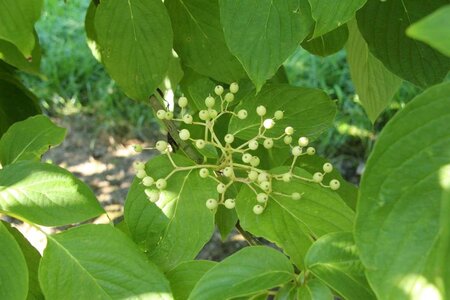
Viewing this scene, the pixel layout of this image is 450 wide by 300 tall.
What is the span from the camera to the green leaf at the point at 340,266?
2.10 ft

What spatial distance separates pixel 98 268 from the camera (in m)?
0.79

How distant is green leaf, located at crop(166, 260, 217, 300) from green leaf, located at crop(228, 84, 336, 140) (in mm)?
215

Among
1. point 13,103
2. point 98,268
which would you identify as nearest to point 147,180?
point 98,268

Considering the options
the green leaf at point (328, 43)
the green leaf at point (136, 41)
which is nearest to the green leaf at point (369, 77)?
the green leaf at point (328, 43)

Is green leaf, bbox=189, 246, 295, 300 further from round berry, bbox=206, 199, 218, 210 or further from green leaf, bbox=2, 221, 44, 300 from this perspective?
green leaf, bbox=2, 221, 44, 300

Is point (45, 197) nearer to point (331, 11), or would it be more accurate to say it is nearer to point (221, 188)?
point (221, 188)

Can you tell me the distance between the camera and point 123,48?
1.06 m

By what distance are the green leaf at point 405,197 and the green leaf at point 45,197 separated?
1.23 ft

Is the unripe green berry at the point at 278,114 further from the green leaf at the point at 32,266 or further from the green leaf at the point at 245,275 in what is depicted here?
the green leaf at the point at 32,266

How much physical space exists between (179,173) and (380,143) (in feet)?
1.22

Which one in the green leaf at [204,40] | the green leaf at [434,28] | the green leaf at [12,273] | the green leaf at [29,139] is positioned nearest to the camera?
the green leaf at [434,28]

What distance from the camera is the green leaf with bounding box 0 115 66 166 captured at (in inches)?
38.7

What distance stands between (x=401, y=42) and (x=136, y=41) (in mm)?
405

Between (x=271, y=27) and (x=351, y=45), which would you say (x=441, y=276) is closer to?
(x=271, y=27)
